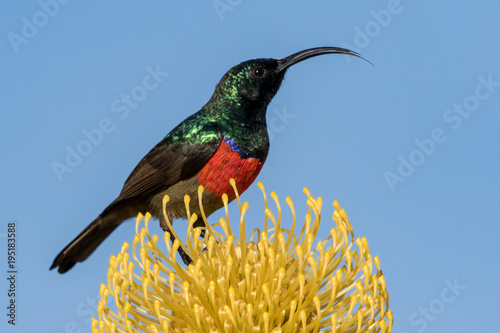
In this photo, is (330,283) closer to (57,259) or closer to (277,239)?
(277,239)

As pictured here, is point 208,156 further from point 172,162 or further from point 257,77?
point 257,77

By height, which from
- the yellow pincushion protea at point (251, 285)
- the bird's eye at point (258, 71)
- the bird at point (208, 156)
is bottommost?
the yellow pincushion protea at point (251, 285)

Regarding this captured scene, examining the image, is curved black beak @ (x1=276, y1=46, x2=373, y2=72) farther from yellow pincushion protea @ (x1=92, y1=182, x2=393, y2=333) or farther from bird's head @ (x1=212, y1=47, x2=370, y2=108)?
yellow pincushion protea @ (x1=92, y1=182, x2=393, y2=333)

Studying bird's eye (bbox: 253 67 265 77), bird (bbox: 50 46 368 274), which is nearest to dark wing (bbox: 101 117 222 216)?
bird (bbox: 50 46 368 274)

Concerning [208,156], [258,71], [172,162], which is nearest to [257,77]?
[258,71]

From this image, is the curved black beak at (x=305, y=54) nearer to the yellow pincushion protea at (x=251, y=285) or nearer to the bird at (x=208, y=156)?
the bird at (x=208, y=156)

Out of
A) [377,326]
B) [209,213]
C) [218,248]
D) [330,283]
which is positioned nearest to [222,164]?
[209,213]

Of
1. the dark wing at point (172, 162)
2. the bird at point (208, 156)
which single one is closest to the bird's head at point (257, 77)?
the bird at point (208, 156)

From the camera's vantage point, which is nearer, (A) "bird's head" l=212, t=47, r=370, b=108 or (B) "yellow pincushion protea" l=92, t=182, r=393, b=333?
(B) "yellow pincushion protea" l=92, t=182, r=393, b=333
